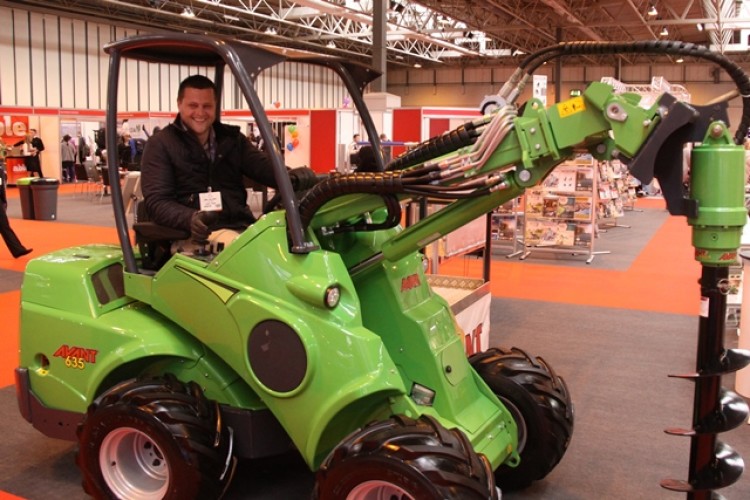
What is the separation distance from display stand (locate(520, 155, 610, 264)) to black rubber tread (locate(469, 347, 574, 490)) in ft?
23.2

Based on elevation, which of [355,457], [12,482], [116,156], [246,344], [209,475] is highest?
[116,156]

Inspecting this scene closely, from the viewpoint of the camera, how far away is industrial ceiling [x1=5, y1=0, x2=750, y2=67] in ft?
67.3

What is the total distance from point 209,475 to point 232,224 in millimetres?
1205

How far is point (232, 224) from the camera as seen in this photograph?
3656 mm

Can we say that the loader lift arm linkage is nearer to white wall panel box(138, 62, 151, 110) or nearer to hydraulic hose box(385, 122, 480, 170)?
hydraulic hose box(385, 122, 480, 170)

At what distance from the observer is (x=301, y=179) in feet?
11.6

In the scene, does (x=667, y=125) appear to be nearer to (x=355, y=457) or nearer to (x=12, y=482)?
(x=355, y=457)

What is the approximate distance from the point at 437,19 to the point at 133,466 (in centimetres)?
2323

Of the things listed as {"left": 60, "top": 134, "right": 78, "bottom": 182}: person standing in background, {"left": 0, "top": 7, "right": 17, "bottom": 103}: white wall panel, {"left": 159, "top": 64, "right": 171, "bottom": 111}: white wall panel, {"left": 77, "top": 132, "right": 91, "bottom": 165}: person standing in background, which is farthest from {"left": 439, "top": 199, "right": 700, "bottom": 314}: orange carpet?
{"left": 159, "top": 64, "right": 171, "bottom": 111}: white wall panel

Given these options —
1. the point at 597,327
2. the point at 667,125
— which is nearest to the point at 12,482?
the point at 667,125

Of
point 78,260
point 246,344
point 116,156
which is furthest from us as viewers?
point 78,260

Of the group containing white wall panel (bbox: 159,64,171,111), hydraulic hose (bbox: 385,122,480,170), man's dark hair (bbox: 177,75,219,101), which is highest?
white wall panel (bbox: 159,64,171,111)

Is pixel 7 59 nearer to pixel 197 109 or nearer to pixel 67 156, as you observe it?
pixel 67 156

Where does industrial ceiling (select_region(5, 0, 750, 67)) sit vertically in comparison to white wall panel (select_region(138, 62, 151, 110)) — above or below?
above
